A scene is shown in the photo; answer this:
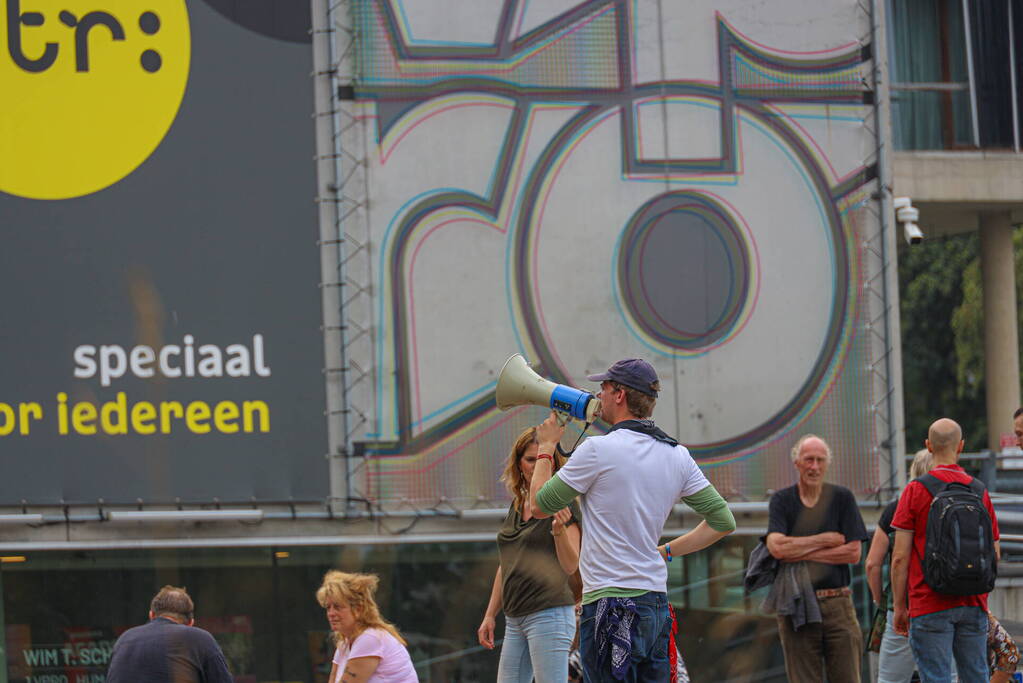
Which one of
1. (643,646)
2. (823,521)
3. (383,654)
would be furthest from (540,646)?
(823,521)

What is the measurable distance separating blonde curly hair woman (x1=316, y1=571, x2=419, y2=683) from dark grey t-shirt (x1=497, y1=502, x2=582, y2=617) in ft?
2.57

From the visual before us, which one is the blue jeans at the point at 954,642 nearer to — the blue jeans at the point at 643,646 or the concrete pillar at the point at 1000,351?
the blue jeans at the point at 643,646

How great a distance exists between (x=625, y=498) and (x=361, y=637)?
1.84m

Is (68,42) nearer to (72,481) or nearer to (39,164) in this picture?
(39,164)

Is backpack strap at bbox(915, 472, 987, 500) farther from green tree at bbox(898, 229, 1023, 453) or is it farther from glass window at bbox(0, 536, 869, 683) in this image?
green tree at bbox(898, 229, 1023, 453)

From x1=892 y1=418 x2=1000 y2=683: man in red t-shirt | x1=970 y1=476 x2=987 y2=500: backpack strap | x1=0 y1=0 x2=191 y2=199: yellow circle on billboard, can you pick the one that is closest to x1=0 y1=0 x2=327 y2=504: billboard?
x1=0 y1=0 x2=191 y2=199: yellow circle on billboard

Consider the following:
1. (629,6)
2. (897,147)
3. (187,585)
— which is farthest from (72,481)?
(897,147)

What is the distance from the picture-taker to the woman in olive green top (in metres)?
6.96

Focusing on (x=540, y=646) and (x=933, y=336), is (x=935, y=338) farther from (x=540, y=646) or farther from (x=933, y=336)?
(x=540, y=646)

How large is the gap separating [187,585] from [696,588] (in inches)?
143

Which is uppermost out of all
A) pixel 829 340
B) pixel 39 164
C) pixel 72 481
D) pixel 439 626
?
pixel 39 164

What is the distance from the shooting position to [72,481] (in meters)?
9.34

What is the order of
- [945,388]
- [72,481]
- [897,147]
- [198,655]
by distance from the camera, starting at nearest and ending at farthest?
[198,655], [72,481], [897,147], [945,388]

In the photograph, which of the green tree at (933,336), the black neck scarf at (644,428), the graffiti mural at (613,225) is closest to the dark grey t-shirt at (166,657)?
the black neck scarf at (644,428)
